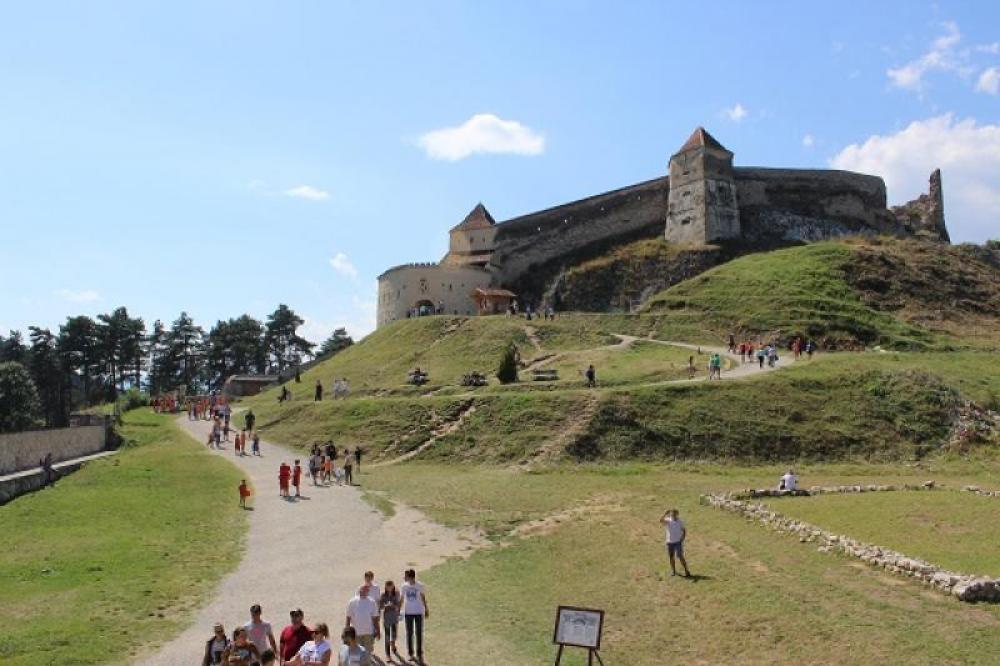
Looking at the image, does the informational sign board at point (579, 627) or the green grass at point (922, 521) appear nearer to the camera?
the informational sign board at point (579, 627)

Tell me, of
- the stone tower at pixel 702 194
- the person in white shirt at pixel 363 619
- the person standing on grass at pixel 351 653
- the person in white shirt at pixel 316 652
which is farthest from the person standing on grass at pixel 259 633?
the stone tower at pixel 702 194

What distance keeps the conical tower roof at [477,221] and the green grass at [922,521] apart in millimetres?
56056

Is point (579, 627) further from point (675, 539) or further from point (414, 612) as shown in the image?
point (675, 539)

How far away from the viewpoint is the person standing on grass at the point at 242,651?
29.8 ft

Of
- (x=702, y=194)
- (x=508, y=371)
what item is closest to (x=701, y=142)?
(x=702, y=194)

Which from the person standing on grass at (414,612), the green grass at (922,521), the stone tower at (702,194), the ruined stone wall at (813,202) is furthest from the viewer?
the ruined stone wall at (813,202)

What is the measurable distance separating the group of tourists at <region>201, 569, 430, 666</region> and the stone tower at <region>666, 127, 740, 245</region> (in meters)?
58.1

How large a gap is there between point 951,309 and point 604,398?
109ft

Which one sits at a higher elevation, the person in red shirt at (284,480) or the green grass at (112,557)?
the person in red shirt at (284,480)

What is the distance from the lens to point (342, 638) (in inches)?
385

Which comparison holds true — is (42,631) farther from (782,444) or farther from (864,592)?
(782,444)

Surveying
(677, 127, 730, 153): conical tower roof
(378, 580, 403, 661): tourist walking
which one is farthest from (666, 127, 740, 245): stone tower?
(378, 580, 403, 661): tourist walking

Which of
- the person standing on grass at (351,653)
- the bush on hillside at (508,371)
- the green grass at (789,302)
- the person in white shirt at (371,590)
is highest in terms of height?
the green grass at (789,302)

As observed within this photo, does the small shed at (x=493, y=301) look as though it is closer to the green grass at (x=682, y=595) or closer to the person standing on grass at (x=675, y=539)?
the green grass at (x=682, y=595)
